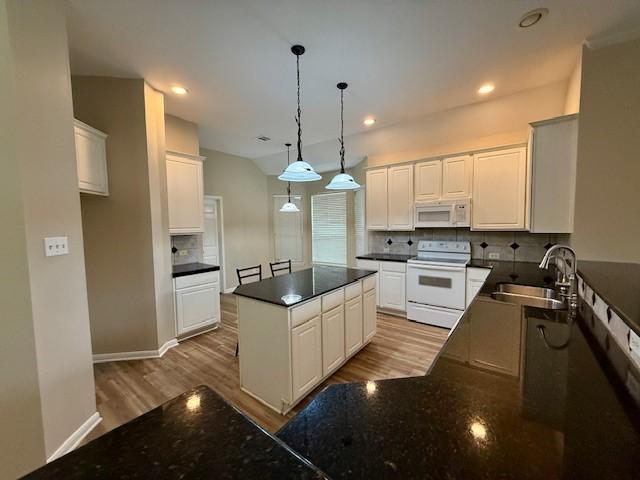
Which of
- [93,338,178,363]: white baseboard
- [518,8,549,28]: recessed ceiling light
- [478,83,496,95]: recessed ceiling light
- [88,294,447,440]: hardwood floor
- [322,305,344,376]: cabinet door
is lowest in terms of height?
[88,294,447,440]: hardwood floor

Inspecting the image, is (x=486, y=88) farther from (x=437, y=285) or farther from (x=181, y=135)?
(x=181, y=135)

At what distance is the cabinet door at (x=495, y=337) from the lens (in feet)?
3.22

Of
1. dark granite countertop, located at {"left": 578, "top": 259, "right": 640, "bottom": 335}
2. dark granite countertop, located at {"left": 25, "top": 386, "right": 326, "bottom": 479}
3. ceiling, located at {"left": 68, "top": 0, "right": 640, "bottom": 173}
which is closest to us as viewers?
dark granite countertop, located at {"left": 25, "top": 386, "right": 326, "bottom": 479}

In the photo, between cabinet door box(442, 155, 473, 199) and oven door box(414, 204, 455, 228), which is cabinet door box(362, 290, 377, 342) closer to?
oven door box(414, 204, 455, 228)

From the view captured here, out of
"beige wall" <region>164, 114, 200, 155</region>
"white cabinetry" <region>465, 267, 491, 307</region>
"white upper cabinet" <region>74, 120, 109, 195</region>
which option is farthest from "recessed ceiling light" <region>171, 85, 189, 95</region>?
"white cabinetry" <region>465, 267, 491, 307</region>

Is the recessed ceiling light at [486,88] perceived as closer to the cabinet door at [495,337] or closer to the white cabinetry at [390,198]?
the white cabinetry at [390,198]

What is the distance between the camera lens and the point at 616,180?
2268 mm

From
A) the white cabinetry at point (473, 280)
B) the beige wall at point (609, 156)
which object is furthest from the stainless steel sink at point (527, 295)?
the white cabinetry at point (473, 280)

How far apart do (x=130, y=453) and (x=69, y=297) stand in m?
1.89

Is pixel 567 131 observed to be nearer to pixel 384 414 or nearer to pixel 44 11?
pixel 384 414

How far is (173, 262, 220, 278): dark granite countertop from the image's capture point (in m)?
3.25

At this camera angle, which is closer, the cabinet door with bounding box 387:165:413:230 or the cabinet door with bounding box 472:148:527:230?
the cabinet door with bounding box 472:148:527:230

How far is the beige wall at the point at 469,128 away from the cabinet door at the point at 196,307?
3.41 m

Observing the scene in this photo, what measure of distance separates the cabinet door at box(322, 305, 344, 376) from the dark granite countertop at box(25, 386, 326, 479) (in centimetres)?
173
